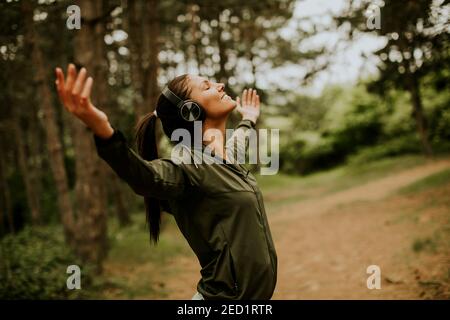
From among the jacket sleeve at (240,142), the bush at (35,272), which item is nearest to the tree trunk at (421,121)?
the bush at (35,272)

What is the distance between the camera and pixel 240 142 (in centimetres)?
351

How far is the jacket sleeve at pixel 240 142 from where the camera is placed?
336cm

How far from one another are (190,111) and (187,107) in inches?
1.2

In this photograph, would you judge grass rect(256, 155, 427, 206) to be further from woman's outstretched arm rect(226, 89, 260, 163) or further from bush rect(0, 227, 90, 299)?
woman's outstretched arm rect(226, 89, 260, 163)

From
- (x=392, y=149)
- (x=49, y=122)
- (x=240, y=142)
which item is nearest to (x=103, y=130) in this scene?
(x=240, y=142)

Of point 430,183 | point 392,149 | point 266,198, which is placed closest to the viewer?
point 430,183

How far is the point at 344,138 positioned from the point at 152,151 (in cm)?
3207

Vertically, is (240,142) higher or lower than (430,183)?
higher

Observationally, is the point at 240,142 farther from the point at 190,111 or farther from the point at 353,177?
the point at 353,177

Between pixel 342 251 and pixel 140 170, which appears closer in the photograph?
pixel 140 170

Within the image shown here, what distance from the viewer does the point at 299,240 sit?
1239cm

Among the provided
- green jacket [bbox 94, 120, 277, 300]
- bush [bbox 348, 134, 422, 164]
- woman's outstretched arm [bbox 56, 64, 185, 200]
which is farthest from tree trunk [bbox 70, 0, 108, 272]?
bush [bbox 348, 134, 422, 164]

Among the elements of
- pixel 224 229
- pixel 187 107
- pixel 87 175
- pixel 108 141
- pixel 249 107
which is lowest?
pixel 224 229

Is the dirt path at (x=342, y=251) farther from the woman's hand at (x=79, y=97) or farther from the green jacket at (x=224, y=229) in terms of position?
the woman's hand at (x=79, y=97)
